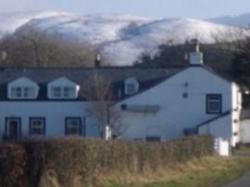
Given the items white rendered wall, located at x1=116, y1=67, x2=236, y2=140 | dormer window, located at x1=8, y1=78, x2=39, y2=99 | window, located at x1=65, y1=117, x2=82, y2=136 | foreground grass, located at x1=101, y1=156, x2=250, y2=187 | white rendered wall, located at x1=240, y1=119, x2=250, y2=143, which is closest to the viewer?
foreground grass, located at x1=101, y1=156, x2=250, y2=187

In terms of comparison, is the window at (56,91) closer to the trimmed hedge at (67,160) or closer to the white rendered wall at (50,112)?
the white rendered wall at (50,112)

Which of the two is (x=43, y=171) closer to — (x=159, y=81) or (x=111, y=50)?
(x=159, y=81)

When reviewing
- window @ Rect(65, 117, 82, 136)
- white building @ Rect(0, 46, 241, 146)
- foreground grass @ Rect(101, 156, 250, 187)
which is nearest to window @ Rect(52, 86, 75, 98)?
white building @ Rect(0, 46, 241, 146)

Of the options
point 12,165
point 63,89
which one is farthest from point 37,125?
point 12,165

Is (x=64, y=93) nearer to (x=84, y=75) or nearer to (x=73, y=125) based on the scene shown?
(x=73, y=125)

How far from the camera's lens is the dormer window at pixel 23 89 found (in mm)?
78562

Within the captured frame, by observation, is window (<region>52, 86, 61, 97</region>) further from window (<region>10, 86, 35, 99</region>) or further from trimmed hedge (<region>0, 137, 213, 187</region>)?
trimmed hedge (<region>0, 137, 213, 187</region>)

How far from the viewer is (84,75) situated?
80.9 metres

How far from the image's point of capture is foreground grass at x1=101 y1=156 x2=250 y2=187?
1307 inches

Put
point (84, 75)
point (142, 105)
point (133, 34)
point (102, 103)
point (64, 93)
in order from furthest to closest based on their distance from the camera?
1. point (133, 34)
2. point (84, 75)
3. point (64, 93)
4. point (142, 105)
5. point (102, 103)

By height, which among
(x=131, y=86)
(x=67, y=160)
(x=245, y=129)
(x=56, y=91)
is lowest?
(x=245, y=129)

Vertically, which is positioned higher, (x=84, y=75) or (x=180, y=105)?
(x=84, y=75)

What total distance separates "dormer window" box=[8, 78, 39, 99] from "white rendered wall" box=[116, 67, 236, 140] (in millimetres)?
6131

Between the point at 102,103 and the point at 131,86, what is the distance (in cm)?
464
